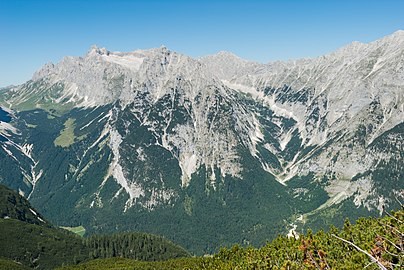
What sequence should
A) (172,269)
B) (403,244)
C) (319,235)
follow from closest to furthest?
(403,244)
(319,235)
(172,269)

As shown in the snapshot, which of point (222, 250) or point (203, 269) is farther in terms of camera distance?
point (222, 250)

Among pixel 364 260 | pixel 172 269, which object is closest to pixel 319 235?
pixel 364 260

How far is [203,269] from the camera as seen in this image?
13900 centimetres

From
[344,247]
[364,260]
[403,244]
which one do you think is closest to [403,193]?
[403,244]

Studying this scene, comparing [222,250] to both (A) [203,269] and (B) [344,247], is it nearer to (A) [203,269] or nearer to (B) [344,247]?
(A) [203,269]

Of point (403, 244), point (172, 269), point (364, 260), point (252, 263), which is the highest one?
point (403, 244)

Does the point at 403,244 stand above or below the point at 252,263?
above

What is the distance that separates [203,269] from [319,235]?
140 feet

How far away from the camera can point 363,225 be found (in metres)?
113

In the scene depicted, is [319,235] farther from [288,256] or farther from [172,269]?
[172,269]

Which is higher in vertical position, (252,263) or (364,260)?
(364,260)

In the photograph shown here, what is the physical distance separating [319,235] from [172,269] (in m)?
95.3

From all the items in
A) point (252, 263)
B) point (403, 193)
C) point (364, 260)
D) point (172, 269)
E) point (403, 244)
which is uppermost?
point (403, 193)

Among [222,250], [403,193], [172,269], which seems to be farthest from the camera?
[172,269]
